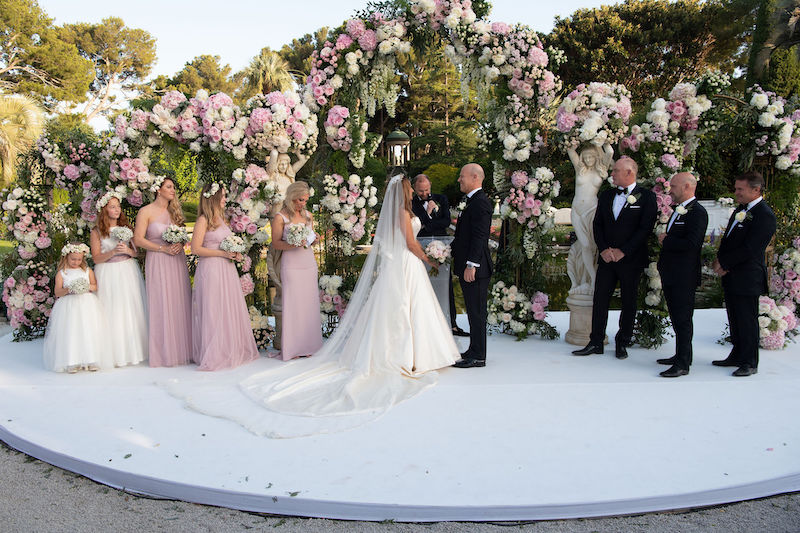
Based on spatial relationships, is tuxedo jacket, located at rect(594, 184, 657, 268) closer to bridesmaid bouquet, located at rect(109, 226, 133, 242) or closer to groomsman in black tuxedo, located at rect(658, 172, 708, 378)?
groomsman in black tuxedo, located at rect(658, 172, 708, 378)

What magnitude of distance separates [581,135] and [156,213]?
4.64 m

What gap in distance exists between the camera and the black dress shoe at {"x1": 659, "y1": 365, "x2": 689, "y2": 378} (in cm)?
535

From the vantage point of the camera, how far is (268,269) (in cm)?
642

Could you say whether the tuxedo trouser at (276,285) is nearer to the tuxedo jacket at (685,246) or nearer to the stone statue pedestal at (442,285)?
the stone statue pedestal at (442,285)

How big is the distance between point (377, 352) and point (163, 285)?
2.42 metres

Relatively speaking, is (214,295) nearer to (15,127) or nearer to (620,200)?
(620,200)

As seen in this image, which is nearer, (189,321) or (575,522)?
Result: (575,522)

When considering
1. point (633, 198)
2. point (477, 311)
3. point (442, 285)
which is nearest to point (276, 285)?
point (442, 285)

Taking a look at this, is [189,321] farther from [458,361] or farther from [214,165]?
[458,361]

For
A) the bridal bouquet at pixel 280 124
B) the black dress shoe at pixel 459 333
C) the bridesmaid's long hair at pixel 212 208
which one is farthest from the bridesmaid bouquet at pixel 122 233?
the black dress shoe at pixel 459 333

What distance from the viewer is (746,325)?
5348mm

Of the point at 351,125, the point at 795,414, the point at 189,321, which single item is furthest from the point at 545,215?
the point at 189,321

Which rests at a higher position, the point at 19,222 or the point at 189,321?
the point at 19,222

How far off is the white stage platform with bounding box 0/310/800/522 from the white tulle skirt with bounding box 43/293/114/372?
6.7 inches
